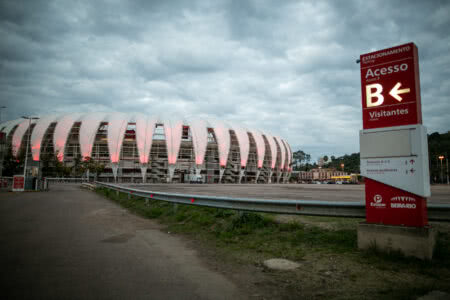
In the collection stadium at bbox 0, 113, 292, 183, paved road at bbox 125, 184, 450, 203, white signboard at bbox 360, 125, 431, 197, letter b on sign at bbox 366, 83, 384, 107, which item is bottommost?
paved road at bbox 125, 184, 450, 203

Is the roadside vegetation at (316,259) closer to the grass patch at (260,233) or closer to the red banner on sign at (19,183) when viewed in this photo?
the grass patch at (260,233)

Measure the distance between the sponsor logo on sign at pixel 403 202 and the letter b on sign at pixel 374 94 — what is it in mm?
1601

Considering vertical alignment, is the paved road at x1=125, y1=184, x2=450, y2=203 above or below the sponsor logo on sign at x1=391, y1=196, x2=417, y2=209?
below

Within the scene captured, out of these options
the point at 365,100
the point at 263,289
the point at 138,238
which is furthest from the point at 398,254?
the point at 138,238

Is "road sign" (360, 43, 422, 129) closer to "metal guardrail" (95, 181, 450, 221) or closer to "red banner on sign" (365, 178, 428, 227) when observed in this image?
"red banner on sign" (365, 178, 428, 227)

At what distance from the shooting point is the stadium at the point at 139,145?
60188mm

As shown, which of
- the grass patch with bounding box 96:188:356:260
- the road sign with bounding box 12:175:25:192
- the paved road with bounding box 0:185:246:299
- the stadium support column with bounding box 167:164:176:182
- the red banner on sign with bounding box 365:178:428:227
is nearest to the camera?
the paved road with bounding box 0:185:246:299

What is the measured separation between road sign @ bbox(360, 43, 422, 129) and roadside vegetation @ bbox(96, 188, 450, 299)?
2.13m

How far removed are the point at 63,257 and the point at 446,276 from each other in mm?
5515

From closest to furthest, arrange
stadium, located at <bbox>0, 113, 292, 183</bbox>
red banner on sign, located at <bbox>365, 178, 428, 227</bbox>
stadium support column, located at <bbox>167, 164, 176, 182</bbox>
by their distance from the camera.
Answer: red banner on sign, located at <bbox>365, 178, 428, 227</bbox>
stadium, located at <bbox>0, 113, 292, 183</bbox>
stadium support column, located at <bbox>167, 164, 176, 182</bbox>

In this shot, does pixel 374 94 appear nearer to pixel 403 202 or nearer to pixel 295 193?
pixel 403 202

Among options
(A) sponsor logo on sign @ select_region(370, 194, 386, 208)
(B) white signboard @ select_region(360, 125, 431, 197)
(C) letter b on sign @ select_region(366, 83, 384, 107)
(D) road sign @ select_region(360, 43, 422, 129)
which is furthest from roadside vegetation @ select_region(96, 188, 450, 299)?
(C) letter b on sign @ select_region(366, 83, 384, 107)

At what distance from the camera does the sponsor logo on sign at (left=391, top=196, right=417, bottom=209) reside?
4.16 metres

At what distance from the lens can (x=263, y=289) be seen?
3.19 metres
